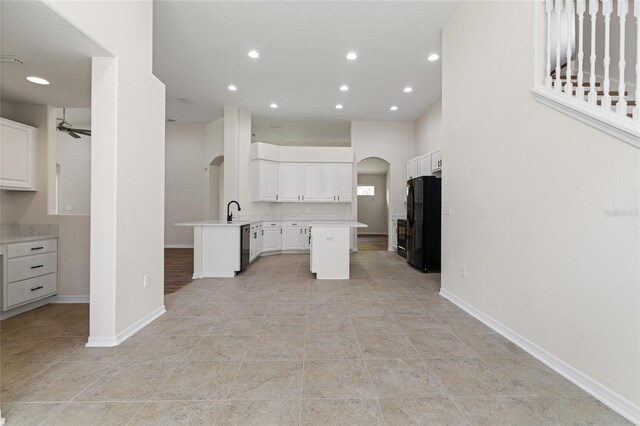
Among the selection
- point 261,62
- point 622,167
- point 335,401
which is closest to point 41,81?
point 261,62

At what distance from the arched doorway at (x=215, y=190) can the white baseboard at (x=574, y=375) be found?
22.9 feet

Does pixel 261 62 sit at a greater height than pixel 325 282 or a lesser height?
greater

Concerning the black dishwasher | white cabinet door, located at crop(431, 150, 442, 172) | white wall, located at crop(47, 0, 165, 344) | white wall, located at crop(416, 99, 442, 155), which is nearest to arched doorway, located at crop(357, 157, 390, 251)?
white wall, located at crop(416, 99, 442, 155)

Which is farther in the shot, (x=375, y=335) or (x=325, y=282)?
(x=325, y=282)

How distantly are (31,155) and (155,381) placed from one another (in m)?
3.24

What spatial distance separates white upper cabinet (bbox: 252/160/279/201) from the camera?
6547mm

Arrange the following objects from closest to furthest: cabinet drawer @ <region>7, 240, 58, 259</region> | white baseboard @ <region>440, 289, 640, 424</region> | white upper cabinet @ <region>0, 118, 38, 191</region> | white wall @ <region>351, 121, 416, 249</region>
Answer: white baseboard @ <region>440, 289, 640, 424</region> < cabinet drawer @ <region>7, 240, 58, 259</region> < white upper cabinet @ <region>0, 118, 38, 191</region> < white wall @ <region>351, 121, 416, 249</region>

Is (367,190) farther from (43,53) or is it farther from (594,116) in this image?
(43,53)

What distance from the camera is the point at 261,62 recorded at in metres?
4.43

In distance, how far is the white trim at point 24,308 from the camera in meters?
2.73

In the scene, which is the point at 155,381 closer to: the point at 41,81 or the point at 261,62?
the point at 41,81

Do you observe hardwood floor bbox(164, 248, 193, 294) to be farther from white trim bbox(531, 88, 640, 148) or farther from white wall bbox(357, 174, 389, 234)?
white wall bbox(357, 174, 389, 234)

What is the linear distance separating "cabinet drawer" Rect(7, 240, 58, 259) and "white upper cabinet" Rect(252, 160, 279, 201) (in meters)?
3.86

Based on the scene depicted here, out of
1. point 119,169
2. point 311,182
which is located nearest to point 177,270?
point 119,169
